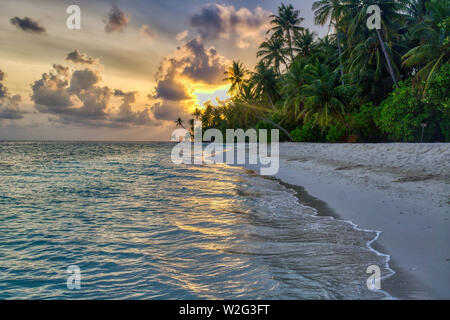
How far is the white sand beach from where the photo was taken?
3117 millimetres

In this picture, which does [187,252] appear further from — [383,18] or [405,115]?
[383,18]

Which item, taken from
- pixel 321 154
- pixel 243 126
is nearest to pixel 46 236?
pixel 321 154

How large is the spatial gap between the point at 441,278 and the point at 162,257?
347cm

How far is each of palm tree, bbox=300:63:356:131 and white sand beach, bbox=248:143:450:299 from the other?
1074 cm

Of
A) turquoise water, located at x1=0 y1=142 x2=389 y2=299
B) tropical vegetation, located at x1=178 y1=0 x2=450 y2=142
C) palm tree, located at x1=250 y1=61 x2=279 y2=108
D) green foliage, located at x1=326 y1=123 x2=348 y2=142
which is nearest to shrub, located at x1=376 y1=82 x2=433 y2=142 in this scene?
tropical vegetation, located at x1=178 y1=0 x2=450 y2=142

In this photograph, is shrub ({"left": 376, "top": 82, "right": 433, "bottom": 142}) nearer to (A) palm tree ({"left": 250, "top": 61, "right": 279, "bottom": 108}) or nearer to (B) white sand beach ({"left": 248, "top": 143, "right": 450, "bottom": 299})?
(B) white sand beach ({"left": 248, "top": 143, "right": 450, "bottom": 299})

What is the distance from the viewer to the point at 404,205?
6062 mm

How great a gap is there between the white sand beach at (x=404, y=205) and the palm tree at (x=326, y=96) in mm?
10735

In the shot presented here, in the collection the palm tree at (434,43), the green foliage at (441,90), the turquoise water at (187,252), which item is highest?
the palm tree at (434,43)

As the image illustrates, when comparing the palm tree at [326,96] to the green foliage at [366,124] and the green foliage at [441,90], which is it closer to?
the green foliage at [366,124]

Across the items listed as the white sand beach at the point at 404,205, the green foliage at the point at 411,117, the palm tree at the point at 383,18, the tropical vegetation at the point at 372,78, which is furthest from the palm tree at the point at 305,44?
the white sand beach at the point at 404,205

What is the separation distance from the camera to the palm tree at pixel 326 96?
2406 cm
